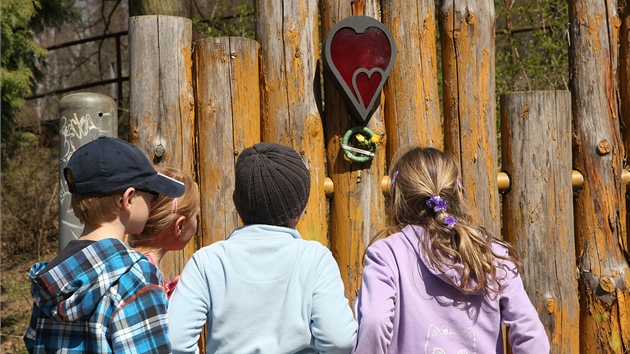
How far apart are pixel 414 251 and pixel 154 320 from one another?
109 cm

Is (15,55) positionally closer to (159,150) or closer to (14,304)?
(14,304)

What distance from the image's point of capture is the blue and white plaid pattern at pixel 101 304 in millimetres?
2275

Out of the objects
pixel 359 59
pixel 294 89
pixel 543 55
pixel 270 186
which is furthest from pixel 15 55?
pixel 270 186

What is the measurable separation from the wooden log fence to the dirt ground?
3613 mm

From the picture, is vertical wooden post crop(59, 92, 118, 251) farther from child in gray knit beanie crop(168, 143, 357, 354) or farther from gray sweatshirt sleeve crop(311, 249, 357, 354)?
gray sweatshirt sleeve crop(311, 249, 357, 354)

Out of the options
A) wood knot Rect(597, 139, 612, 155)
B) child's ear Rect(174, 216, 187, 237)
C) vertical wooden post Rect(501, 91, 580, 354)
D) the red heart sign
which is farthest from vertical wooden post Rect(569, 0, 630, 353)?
child's ear Rect(174, 216, 187, 237)

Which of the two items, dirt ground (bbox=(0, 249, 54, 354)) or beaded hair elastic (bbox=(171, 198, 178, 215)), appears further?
dirt ground (bbox=(0, 249, 54, 354))

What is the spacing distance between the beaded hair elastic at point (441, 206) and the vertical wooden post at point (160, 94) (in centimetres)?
130

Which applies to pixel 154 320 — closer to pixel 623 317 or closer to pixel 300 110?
pixel 300 110

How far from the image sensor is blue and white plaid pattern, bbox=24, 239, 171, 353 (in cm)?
228

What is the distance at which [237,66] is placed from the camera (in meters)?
3.68

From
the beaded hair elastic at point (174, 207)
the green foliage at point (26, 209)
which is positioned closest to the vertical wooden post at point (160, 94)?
the beaded hair elastic at point (174, 207)

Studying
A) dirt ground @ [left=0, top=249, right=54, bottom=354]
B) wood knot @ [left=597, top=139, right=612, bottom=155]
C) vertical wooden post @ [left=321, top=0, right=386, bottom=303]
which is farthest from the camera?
dirt ground @ [left=0, top=249, right=54, bottom=354]

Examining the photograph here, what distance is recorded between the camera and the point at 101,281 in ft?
7.50
